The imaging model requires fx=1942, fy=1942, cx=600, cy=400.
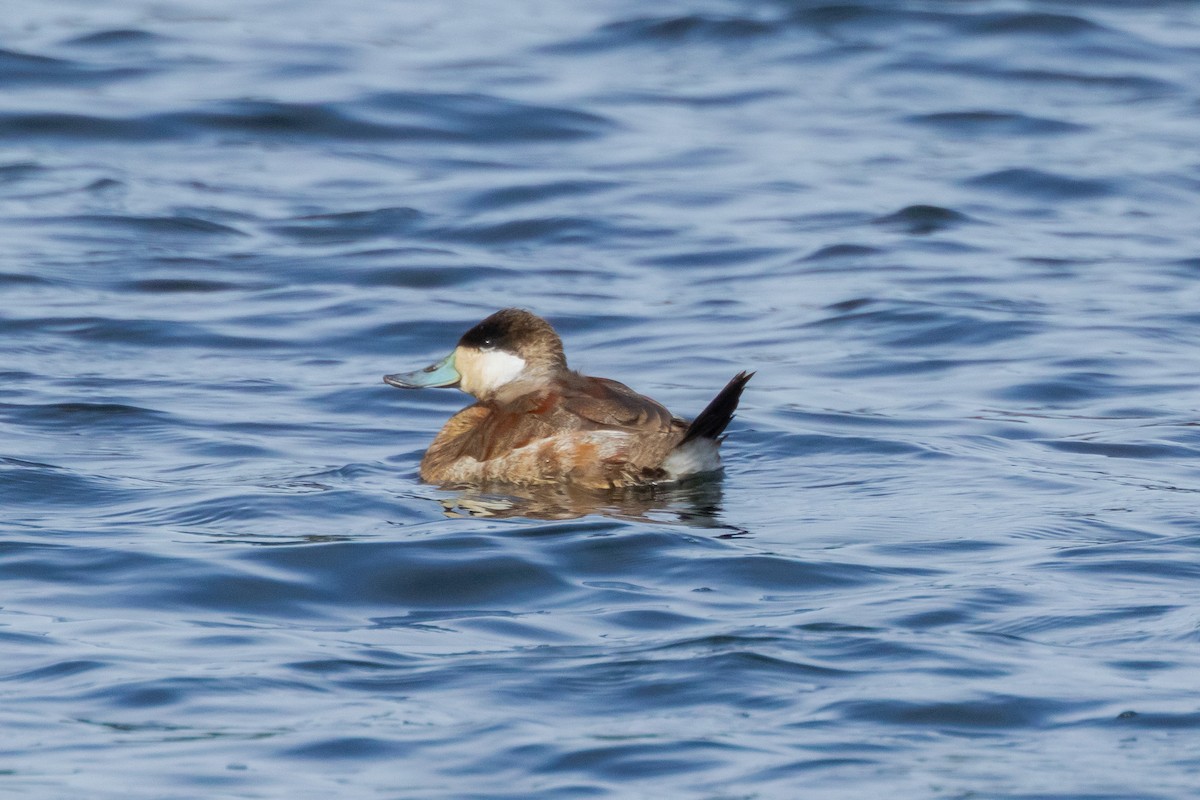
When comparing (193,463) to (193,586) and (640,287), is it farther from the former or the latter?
(640,287)

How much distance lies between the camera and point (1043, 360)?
9.36 meters

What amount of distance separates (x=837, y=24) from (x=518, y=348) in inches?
440

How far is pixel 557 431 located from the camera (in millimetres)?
7027

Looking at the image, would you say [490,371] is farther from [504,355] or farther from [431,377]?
[431,377]

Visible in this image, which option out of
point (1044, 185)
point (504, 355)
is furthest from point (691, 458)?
point (1044, 185)

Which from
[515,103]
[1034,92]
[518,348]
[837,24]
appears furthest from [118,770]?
[837,24]

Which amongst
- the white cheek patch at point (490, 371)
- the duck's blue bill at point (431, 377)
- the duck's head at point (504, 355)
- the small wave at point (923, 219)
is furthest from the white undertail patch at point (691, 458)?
the small wave at point (923, 219)

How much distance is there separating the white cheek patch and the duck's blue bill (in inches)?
2.6

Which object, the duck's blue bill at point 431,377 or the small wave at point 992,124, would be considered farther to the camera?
the small wave at point 992,124

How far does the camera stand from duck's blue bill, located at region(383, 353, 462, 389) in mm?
7934

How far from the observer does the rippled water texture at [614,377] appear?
14.4ft

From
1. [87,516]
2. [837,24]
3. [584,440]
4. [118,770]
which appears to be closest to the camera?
[118,770]

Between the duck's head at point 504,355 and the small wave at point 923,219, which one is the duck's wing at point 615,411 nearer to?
the duck's head at point 504,355

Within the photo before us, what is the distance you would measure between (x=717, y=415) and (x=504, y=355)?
1.29 meters
